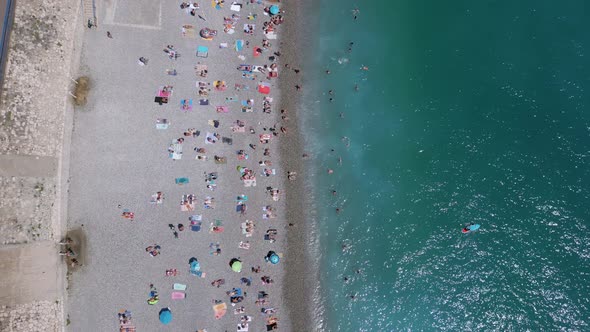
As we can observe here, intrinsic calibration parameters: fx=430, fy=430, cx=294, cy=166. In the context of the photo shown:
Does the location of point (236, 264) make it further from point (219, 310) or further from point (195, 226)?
point (195, 226)

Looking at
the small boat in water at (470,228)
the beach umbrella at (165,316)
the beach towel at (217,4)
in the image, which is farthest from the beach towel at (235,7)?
the small boat in water at (470,228)

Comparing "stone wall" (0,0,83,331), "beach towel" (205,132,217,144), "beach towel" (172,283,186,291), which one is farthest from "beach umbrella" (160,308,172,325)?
"beach towel" (205,132,217,144)

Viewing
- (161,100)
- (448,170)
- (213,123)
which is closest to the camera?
(161,100)

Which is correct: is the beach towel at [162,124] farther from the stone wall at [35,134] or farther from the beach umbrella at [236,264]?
the beach umbrella at [236,264]

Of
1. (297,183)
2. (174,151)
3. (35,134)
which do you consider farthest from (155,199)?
(297,183)

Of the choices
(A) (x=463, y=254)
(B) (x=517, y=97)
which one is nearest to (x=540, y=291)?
(A) (x=463, y=254)
